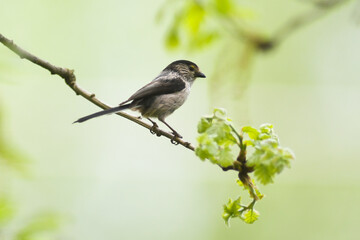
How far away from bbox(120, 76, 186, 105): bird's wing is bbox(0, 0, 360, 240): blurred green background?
604 cm

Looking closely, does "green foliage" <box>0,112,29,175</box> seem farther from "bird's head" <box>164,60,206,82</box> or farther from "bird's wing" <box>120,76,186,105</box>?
"bird's head" <box>164,60,206,82</box>

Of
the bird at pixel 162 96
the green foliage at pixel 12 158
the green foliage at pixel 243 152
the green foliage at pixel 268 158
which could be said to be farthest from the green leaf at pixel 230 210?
the bird at pixel 162 96

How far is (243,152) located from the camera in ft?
5.66

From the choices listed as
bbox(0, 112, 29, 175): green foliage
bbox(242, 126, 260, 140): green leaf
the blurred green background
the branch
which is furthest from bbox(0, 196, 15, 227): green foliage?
the blurred green background

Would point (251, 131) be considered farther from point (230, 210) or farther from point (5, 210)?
point (5, 210)

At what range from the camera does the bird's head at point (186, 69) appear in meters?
4.64

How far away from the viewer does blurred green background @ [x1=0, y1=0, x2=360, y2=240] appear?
37.2ft

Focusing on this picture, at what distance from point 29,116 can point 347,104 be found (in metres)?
8.49

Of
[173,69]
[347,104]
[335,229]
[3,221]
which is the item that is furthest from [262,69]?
[3,221]

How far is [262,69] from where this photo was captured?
42.5 feet

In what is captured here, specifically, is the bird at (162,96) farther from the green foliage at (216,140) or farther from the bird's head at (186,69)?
the green foliage at (216,140)

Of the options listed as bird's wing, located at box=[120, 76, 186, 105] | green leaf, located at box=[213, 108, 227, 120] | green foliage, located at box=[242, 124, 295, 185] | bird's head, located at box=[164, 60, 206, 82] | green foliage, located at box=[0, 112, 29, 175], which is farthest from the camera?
bird's head, located at box=[164, 60, 206, 82]

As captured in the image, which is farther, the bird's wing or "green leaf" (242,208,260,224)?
the bird's wing

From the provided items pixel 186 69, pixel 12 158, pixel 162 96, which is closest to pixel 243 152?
pixel 12 158
